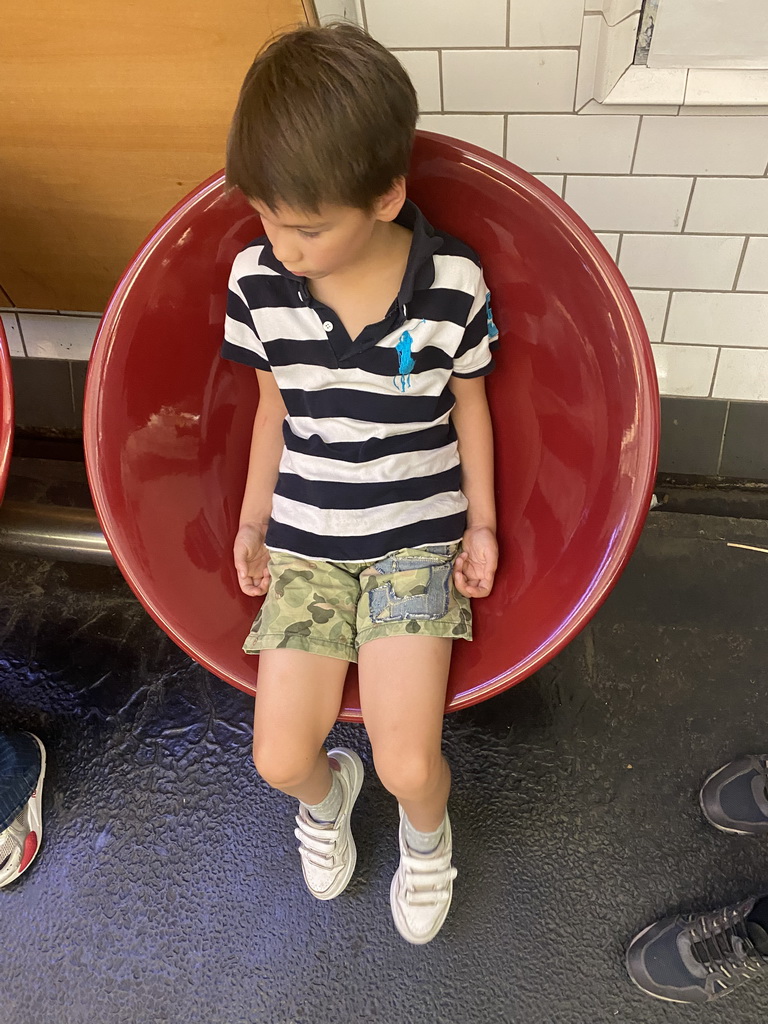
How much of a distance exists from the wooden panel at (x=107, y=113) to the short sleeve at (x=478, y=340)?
0.38 meters

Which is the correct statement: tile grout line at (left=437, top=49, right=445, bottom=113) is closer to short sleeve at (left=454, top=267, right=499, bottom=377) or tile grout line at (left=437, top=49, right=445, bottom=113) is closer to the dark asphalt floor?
short sleeve at (left=454, top=267, right=499, bottom=377)

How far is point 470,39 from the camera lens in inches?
44.3

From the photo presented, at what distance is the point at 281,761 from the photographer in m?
0.95

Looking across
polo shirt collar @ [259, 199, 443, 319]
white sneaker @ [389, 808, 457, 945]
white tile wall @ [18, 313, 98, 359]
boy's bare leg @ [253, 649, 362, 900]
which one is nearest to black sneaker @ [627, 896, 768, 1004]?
white sneaker @ [389, 808, 457, 945]

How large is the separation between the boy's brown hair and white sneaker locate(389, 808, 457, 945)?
83 centimetres

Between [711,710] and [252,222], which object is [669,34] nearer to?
[252,222]

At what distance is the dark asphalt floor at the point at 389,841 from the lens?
1.05m

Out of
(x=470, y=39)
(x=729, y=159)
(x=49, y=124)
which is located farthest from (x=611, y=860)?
(x=49, y=124)

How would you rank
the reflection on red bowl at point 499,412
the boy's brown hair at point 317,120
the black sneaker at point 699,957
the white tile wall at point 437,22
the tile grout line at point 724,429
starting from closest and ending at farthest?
the boy's brown hair at point 317,120 < the reflection on red bowl at point 499,412 < the black sneaker at point 699,957 < the white tile wall at point 437,22 < the tile grout line at point 724,429

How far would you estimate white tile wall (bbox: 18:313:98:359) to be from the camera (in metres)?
1.66

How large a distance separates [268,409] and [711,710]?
34.0 inches

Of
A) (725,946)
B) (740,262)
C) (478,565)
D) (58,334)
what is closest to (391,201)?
(478,565)

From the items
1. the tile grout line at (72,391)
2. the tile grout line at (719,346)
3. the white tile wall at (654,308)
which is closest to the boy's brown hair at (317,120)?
the white tile wall at (654,308)

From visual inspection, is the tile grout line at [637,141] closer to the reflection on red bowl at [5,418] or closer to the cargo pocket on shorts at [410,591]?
the cargo pocket on shorts at [410,591]
